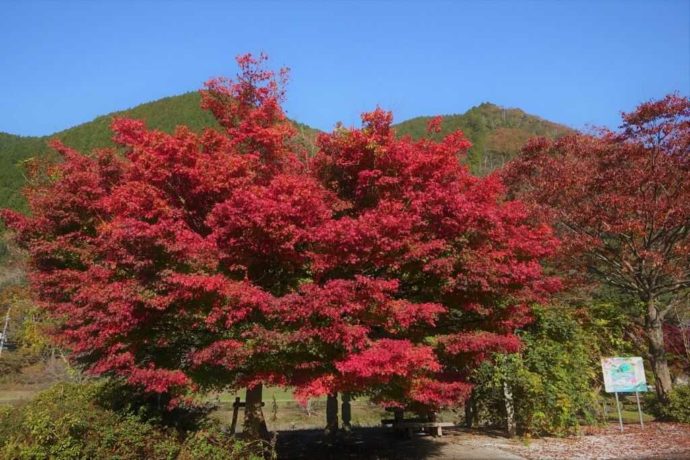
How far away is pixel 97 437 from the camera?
7.88 meters

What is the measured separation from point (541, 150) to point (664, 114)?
3.85 meters

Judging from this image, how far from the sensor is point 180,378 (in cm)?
767

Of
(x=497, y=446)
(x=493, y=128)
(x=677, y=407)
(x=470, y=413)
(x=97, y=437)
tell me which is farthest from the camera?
(x=493, y=128)

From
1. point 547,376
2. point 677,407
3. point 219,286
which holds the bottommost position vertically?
point 677,407

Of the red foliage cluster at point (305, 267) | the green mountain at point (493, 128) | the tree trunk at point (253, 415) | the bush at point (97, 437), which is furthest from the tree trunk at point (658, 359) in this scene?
the green mountain at point (493, 128)

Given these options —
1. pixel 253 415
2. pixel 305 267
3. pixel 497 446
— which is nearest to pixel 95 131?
pixel 253 415

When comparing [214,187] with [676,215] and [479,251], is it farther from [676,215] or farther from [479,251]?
[676,215]

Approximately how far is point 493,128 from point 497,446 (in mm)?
61764

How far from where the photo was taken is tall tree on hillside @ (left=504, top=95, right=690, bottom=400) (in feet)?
48.6

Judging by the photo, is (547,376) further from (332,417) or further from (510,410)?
(332,417)

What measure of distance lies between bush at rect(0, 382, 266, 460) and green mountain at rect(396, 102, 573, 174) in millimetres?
41833

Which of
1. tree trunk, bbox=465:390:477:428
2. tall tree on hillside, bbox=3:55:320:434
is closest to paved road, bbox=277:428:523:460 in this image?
tree trunk, bbox=465:390:477:428

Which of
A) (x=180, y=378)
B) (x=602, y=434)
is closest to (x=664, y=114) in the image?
(x=602, y=434)

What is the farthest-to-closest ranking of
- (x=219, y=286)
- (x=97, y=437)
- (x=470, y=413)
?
(x=470, y=413) < (x=97, y=437) < (x=219, y=286)
